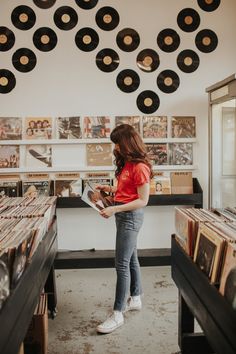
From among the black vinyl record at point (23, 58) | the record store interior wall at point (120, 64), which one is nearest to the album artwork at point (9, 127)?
the record store interior wall at point (120, 64)

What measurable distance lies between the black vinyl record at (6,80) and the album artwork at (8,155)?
24.2 inches

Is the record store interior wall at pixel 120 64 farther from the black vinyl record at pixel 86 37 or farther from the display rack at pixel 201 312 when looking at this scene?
the display rack at pixel 201 312

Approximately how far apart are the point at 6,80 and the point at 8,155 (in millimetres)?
798

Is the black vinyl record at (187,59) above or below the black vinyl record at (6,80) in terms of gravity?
above

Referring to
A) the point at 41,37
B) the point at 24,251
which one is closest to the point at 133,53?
the point at 41,37

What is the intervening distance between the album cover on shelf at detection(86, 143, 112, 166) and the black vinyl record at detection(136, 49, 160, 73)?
92 centimetres

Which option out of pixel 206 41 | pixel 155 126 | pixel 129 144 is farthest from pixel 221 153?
pixel 129 144

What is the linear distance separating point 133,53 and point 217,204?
186cm

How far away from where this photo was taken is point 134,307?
9.63ft

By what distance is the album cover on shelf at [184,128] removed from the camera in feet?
13.8

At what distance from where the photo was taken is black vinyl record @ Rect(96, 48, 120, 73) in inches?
161

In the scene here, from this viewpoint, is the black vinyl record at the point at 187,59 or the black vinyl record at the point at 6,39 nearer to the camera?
the black vinyl record at the point at 6,39

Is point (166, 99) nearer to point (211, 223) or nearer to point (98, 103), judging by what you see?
point (98, 103)

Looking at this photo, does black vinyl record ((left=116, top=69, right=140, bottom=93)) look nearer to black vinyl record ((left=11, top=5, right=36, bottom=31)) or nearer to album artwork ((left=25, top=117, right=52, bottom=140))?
album artwork ((left=25, top=117, right=52, bottom=140))
